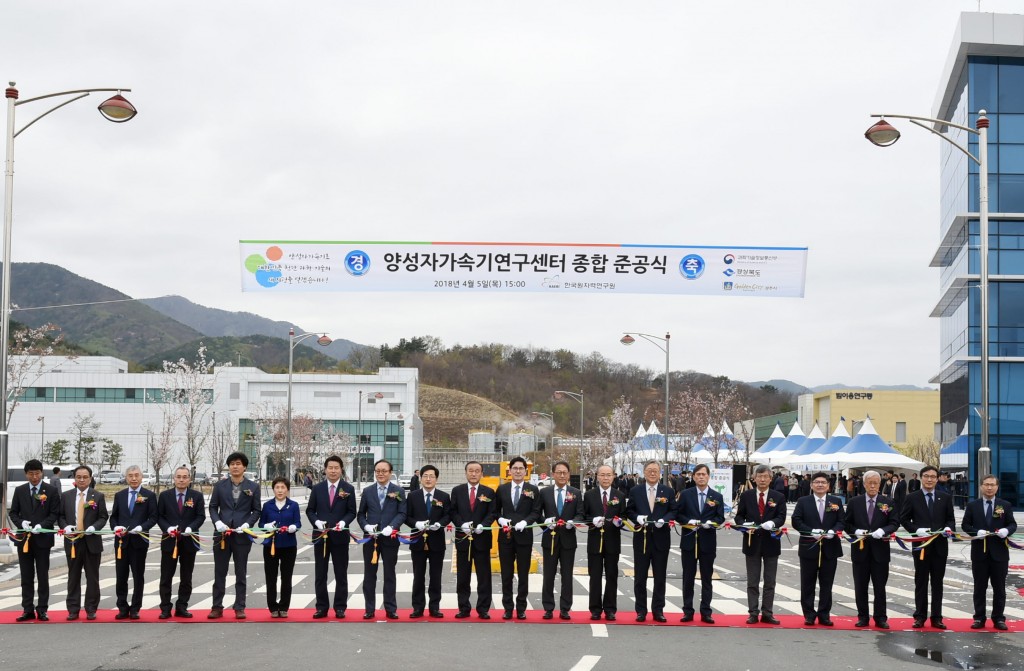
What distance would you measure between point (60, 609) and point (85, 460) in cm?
6906

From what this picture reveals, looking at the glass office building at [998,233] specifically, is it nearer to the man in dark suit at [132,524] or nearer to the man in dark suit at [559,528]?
the man in dark suit at [559,528]

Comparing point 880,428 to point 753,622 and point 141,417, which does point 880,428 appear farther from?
point 753,622

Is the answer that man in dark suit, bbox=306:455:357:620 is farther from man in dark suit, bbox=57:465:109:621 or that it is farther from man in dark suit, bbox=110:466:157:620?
man in dark suit, bbox=57:465:109:621

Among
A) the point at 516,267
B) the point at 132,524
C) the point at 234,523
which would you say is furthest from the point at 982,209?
the point at 132,524

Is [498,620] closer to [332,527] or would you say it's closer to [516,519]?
[516,519]

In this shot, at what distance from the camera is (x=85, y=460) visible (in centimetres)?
7681

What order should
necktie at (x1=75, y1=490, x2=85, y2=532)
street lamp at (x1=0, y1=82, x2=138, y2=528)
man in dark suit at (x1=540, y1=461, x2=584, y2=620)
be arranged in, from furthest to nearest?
street lamp at (x1=0, y1=82, x2=138, y2=528), necktie at (x1=75, y1=490, x2=85, y2=532), man in dark suit at (x1=540, y1=461, x2=584, y2=620)

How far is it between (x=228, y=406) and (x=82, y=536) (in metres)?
82.7

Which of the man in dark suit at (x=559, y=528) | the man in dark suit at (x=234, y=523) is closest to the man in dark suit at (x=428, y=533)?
the man in dark suit at (x=559, y=528)

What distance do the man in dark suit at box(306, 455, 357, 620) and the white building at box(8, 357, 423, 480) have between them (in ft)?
255

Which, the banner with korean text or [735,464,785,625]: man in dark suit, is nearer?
[735,464,785,625]: man in dark suit

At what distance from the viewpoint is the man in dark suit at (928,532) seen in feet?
38.6

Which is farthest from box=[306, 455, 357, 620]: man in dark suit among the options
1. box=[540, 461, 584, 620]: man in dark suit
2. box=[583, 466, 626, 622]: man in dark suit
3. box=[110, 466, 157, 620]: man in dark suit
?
box=[583, 466, 626, 622]: man in dark suit

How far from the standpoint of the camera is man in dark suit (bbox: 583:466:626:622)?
39.0ft
